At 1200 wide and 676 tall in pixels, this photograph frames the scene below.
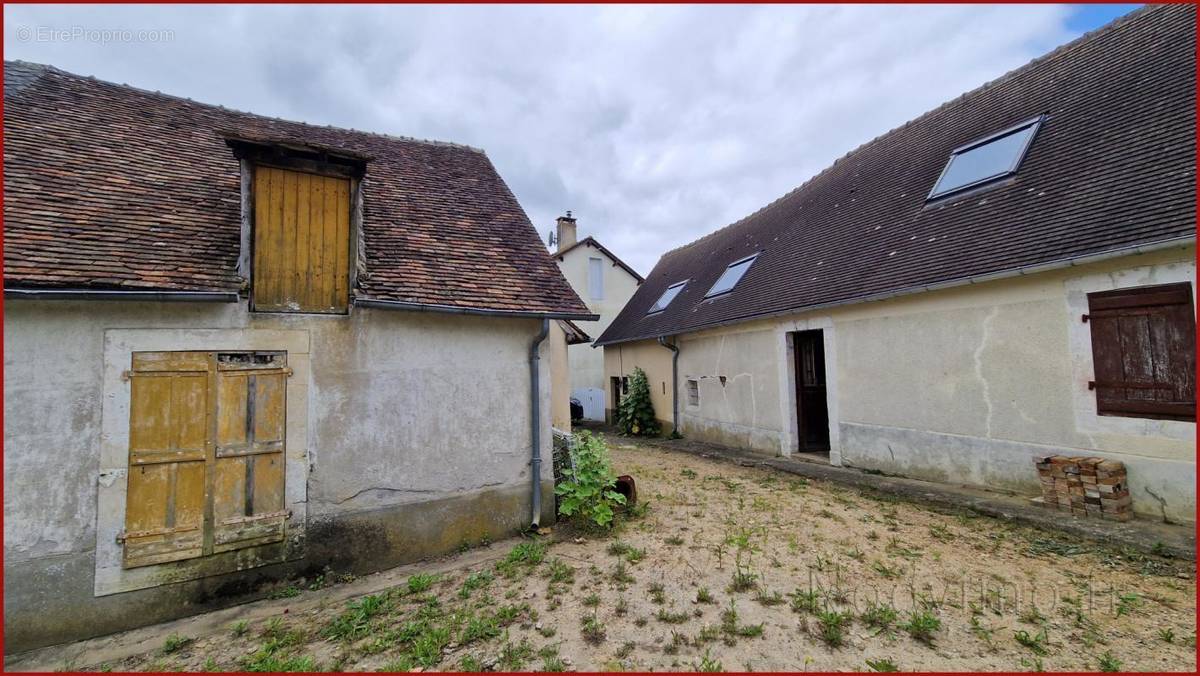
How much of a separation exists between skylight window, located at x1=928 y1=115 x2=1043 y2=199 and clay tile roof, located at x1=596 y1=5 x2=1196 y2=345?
0.16m

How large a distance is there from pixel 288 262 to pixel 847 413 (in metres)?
8.68

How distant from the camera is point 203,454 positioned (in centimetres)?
429

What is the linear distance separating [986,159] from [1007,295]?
10.5 ft

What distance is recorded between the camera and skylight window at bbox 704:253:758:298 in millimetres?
12609

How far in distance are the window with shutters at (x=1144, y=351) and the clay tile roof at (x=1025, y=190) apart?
64 centimetres

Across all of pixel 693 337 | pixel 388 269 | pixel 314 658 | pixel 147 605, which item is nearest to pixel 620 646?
pixel 314 658

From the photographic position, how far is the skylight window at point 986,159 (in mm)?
7504

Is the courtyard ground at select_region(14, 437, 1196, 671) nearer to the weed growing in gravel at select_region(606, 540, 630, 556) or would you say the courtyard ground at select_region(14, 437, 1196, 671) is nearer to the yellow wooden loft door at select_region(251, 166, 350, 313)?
the weed growing in gravel at select_region(606, 540, 630, 556)

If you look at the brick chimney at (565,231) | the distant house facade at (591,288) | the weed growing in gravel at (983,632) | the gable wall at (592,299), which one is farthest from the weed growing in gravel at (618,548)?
the brick chimney at (565,231)

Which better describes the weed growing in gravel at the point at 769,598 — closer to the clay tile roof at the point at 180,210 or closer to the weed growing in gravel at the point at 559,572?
the weed growing in gravel at the point at 559,572

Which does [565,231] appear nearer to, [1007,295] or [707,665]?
[1007,295]

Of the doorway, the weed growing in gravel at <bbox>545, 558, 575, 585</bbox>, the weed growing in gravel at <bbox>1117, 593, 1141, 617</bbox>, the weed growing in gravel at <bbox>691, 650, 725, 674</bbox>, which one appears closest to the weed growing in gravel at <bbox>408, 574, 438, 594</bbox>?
the weed growing in gravel at <bbox>545, 558, 575, 585</bbox>

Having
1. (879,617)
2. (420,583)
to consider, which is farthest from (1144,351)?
(420,583)

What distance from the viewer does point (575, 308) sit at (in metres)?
5.82
